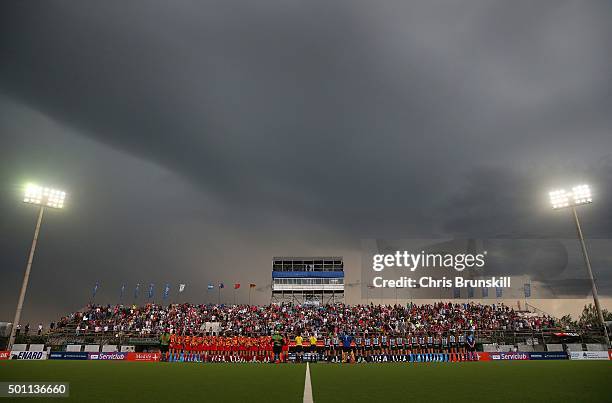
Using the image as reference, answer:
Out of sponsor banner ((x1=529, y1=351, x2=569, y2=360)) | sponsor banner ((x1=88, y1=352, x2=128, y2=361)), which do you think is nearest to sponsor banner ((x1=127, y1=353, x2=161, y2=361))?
sponsor banner ((x1=88, y1=352, x2=128, y2=361))

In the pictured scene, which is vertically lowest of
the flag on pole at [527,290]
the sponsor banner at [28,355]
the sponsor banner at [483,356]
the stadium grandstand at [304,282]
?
the sponsor banner at [483,356]

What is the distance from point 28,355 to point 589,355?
43620 mm

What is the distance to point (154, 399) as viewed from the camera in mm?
9086

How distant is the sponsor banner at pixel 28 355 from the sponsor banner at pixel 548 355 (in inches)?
1526

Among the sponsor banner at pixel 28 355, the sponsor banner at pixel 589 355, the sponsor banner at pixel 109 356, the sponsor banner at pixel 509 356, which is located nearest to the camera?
the sponsor banner at pixel 589 355

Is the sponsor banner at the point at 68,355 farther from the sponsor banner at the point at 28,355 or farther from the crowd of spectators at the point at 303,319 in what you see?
the crowd of spectators at the point at 303,319

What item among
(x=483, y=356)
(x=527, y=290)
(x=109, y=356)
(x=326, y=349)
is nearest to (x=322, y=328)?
(x=326, y=349)

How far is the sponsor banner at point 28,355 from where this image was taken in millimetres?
30183

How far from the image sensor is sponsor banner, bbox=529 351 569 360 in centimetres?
3081

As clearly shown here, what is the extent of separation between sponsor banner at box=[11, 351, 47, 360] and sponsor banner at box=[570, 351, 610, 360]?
4165 cm

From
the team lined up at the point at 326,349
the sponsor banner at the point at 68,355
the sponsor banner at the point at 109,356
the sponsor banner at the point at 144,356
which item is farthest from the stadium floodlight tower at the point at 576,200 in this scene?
the sponsor banner at the point at 68,355

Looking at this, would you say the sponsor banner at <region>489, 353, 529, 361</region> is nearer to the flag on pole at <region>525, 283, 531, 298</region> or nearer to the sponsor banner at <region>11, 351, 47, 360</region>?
the flag on pole at <region>525, 283, 531, 298</region>

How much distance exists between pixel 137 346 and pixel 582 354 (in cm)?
3794

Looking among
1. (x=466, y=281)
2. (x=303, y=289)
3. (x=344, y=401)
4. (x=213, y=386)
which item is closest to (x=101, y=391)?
(x=213, y=386)
